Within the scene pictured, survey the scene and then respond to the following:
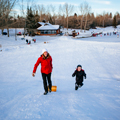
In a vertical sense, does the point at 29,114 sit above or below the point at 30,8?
below

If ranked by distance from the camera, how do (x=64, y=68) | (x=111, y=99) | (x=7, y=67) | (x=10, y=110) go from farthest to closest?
1. (x=64, y=68)
2. (x=7, y=67)
3. (x=111, y=99)
4. (x=10, y=110)

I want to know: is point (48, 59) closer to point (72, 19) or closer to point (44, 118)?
point (44, 118)

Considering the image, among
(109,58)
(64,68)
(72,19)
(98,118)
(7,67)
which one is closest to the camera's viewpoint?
(98,118)

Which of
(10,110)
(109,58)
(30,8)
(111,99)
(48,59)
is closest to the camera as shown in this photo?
(10,110)

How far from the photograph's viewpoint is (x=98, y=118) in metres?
2.89

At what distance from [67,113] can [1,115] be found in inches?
72.2

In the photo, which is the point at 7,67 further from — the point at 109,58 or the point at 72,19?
the point at 72,19

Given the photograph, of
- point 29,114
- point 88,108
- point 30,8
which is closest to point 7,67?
Answer: point 29,114

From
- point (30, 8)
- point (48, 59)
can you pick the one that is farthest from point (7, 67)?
point (30, 8)

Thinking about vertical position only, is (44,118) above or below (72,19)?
below

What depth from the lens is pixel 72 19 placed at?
235ft

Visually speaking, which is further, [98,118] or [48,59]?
[48,59]

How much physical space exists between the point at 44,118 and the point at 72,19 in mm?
74471

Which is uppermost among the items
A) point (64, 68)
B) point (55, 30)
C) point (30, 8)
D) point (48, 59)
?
point (30, 8)
